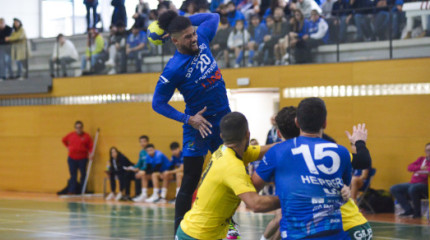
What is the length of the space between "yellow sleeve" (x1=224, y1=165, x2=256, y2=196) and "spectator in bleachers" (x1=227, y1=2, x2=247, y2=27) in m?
12.8

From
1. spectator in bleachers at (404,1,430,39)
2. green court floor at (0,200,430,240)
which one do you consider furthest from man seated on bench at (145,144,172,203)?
spectator in bleachers at (404,1,430,39)

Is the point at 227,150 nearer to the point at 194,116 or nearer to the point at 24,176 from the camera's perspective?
the point at 194,116

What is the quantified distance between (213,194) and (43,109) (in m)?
18.3

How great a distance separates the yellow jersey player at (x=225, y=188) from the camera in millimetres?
5672

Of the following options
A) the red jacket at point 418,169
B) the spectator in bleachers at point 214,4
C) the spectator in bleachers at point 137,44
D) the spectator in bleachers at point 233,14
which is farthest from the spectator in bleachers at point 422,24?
the spectator in bleachers at point 137,44

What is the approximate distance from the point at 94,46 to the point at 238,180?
1637cm

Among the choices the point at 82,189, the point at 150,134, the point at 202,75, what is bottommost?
the point at 82,189

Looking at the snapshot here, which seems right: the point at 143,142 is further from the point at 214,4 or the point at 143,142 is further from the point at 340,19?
the point at 340,19

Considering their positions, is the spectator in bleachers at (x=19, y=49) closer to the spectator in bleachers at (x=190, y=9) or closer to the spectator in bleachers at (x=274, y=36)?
the spectator in bleachers at (x=190, y=9)

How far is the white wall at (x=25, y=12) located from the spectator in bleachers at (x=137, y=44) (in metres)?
9.25

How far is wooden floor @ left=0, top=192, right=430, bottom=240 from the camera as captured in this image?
11664 millimetres

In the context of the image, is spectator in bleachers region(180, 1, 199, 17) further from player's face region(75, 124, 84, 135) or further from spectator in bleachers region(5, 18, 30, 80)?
spectator in bleachers region(5, 18, 30, 80)

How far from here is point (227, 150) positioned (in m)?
5.97

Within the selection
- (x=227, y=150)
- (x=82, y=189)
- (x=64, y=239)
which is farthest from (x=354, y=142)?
(x=82, y=189)
